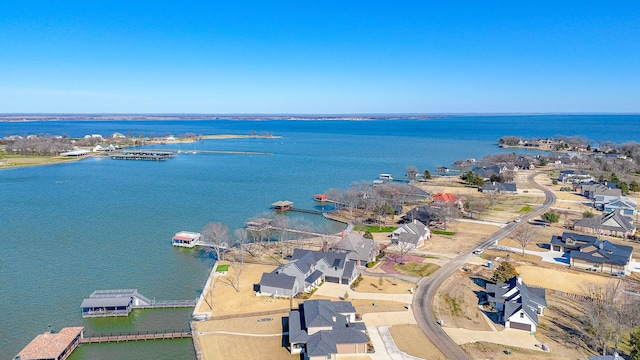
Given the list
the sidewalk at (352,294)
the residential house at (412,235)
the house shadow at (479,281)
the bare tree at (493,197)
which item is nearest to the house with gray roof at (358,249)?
the residential house at (412,235)

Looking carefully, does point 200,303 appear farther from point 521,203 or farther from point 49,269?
point 521,203

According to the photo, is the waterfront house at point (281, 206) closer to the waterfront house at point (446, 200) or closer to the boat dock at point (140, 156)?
the waterfront house at point (446, 200)

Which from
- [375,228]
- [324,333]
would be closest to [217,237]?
[324,333]

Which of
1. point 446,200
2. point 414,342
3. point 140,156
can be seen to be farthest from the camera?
point 140,156

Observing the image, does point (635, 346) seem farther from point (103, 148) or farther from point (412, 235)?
point (103, 148)

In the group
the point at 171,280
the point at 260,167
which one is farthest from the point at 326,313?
the point at 260,167

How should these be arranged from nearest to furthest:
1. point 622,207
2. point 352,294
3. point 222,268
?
point 352,294 < point 222,268 < point 622,207

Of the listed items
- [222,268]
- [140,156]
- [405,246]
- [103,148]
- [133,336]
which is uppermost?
[103,148]

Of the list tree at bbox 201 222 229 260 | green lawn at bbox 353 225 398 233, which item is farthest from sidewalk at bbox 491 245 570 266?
tree at bbox 201 222 229 260
